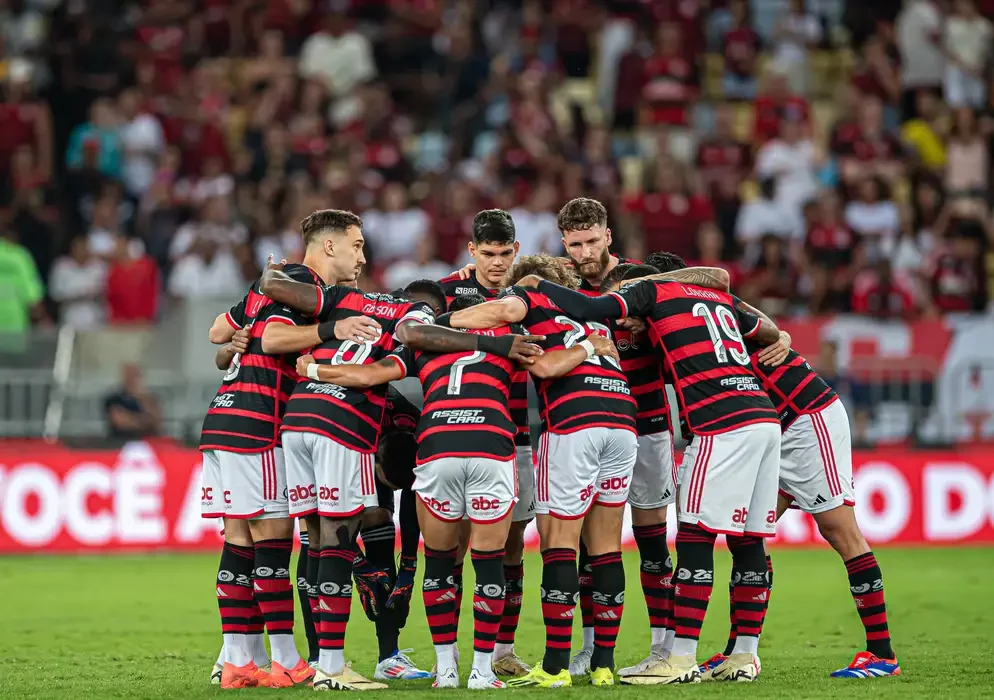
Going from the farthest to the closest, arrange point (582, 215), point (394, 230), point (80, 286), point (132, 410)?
point (394, 230), point (80, 286), point (132, 410), point (582, 215)

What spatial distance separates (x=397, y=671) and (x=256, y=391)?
5.91ft

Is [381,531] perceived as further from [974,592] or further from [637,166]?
[637,166]

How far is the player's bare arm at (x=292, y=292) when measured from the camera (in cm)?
808

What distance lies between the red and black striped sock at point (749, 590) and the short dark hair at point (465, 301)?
1.97 meters

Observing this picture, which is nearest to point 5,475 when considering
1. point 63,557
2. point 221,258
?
point 63,557

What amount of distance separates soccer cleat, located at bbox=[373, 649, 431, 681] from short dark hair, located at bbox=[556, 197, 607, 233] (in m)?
2.74

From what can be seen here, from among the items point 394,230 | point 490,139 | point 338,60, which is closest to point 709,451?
point 394,230

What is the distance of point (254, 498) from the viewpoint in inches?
317

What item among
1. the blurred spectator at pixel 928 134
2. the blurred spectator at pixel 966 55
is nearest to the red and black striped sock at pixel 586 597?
the blurred spectator at pixel 928 134

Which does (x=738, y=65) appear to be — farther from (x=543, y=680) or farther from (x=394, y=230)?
(x=543, y=680)

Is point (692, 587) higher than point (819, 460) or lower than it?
lower

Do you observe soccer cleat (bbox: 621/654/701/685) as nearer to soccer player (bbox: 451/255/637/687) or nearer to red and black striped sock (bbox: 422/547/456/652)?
soccer player (bbox: 451/255/637/687)

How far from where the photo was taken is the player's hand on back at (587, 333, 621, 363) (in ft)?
26.8

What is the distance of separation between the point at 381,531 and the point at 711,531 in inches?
77.4
